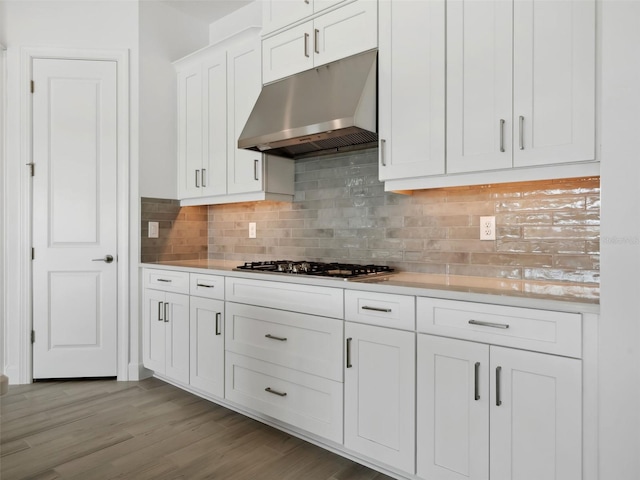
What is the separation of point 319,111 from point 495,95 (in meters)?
0.93

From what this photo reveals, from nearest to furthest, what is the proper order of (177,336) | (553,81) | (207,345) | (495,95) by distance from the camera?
(553,81)
(495,95)
(207,345)
(177,336)

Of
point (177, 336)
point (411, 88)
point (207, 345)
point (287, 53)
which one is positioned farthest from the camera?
point (177, 336)

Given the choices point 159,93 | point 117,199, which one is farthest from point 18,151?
point 159,93

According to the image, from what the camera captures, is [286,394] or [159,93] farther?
[159,93]

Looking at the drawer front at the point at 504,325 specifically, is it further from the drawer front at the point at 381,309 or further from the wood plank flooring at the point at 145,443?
the wood plank flooring at the point at 145,443

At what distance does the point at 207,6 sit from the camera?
3635mm

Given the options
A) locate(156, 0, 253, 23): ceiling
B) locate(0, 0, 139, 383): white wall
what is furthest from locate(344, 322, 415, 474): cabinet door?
locate(156, 0, 253, 23): ceiling

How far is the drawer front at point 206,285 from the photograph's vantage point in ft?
9.05

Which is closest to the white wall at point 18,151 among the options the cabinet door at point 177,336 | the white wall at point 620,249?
the cabinet door at point 177,336

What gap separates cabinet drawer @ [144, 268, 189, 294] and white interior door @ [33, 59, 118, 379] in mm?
311

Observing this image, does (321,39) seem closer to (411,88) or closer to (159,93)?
(411,88)

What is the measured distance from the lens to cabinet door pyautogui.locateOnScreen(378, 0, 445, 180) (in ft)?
6.77

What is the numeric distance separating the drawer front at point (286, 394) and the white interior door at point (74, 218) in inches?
54.5

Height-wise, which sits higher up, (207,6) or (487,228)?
(207,6)
